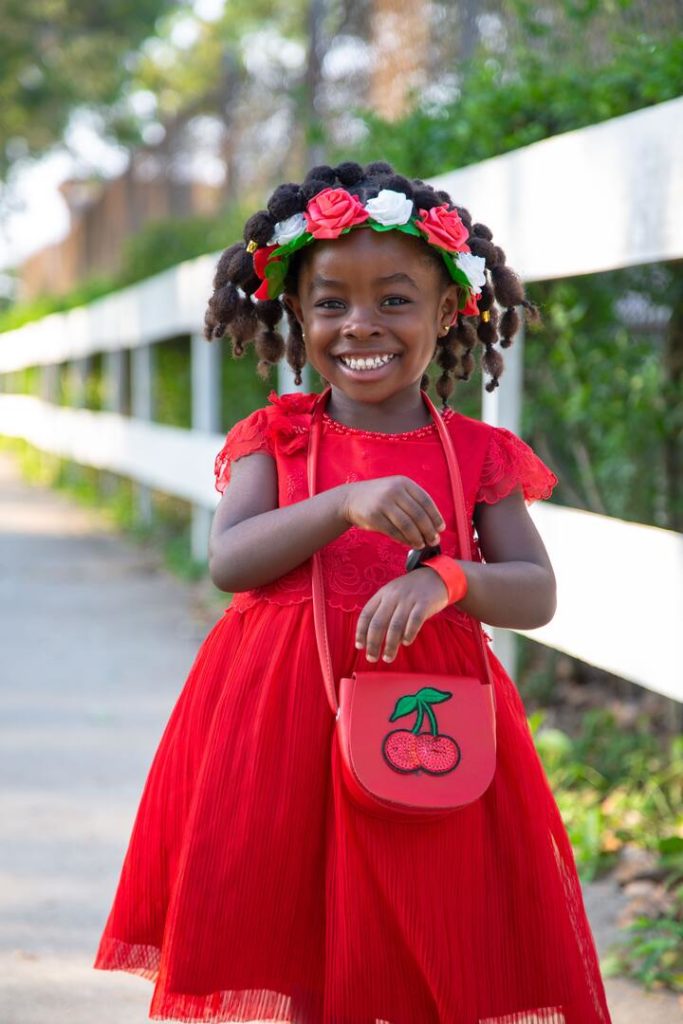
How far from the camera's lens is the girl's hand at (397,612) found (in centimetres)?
213

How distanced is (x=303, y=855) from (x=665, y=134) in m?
1.91

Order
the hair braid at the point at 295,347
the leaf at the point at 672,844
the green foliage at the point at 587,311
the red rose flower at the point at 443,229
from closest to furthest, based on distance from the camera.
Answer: the red rose flower at the point at 443,229 → the hair braid at the point at 295,347 → the leaf at the point at 672,844 → the green foliage at the point at 587,311

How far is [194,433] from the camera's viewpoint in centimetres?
847

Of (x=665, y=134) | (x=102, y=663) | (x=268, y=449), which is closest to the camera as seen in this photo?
(x=268, y=449)

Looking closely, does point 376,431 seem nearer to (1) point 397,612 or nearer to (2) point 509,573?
(2) point 509,573

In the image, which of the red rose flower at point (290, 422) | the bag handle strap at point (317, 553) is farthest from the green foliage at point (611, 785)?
the red rose flower at point (290, 422)

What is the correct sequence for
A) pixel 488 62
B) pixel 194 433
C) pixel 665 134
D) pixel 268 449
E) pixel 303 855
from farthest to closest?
1. pixel 194 433
2. pixel 488 62
3. pixel 665 134
4. pixel 268 449
5. pixel 303 855

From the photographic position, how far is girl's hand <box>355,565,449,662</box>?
2135 mm

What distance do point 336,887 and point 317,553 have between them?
0.54 m

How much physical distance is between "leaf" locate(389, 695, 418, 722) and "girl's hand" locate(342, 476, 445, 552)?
24cm

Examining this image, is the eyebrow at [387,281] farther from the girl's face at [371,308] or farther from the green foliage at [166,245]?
the green foliage at [166,245]

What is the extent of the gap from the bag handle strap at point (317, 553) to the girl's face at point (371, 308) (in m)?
0.09

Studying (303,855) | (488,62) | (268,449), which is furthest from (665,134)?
(488,62)

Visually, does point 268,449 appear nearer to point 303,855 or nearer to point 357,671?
point 357,671
